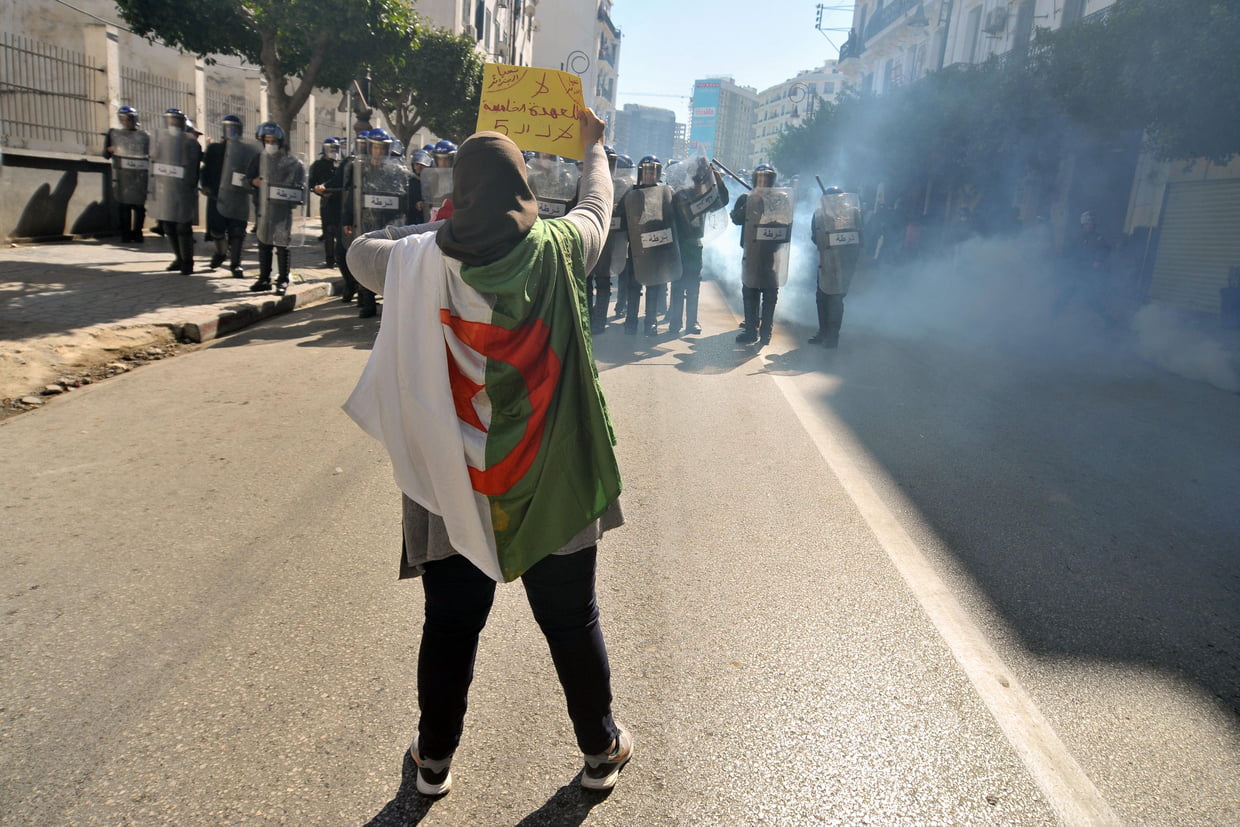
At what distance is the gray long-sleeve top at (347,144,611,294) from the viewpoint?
2.37 metres

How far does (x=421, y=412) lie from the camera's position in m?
2.25

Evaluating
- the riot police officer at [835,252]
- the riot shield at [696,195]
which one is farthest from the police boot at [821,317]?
the riot shield at [696,195]

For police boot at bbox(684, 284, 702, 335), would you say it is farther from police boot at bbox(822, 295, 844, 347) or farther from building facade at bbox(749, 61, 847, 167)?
building facade at bbox(749, 61, 847, 167)

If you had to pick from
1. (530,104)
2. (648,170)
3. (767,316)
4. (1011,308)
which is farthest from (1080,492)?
(1011,308)

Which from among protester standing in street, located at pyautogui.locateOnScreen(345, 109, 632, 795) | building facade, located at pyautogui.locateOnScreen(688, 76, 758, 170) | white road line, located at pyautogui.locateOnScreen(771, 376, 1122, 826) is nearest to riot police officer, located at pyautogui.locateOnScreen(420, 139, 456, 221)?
white road line, located at pyautogui.locateOnScreen(771, 376, 1122, 826)

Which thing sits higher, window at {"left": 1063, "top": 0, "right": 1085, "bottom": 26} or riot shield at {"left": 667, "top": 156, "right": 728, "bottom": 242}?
window at {"left": 1063, "top": 0, "right": 1085, "bottom": 26}

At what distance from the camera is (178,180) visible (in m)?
11.6

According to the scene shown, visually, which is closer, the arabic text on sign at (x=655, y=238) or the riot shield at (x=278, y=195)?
the arabic text on sign at (x=655, y=238)

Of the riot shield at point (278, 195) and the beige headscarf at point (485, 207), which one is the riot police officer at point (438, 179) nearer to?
the riot shield at point (278, 195)

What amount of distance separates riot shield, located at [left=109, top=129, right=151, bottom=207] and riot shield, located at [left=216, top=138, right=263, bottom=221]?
10.0 feet

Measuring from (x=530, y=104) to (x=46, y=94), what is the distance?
14.7 meters

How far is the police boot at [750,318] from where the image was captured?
10.6 metres

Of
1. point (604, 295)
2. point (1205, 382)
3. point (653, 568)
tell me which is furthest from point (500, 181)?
point (1205, 382)

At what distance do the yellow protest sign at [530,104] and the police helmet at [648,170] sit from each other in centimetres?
676
